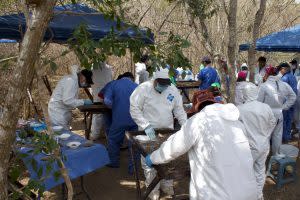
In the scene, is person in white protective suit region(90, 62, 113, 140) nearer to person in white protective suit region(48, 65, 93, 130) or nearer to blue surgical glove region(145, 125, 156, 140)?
person in white protective suit region(48, 65, 93, 130)

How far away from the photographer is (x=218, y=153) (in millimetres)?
2336

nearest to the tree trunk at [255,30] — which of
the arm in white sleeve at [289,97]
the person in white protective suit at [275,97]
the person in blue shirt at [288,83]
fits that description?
the person in white protective suit at [275,97]

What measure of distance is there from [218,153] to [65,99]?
288cm

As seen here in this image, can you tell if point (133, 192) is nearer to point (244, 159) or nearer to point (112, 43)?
point (244, 159)

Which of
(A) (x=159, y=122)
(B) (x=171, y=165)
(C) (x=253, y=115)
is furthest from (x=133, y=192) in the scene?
(C) (x=253, y=115)

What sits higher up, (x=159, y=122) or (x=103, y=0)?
(x=103, y=0)

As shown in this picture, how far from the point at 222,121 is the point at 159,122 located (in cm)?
184

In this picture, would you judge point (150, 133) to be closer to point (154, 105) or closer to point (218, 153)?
point (154, 105)

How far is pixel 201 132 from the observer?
2.36m

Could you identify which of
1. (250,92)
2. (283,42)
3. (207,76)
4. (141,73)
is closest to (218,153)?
(250,92)

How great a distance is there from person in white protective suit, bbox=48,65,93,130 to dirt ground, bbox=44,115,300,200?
2.90 ft

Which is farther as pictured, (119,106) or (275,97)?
(275,97)

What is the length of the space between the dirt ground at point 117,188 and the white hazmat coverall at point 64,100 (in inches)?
34.8

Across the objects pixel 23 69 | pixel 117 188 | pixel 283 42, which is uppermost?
pixel 283 42
